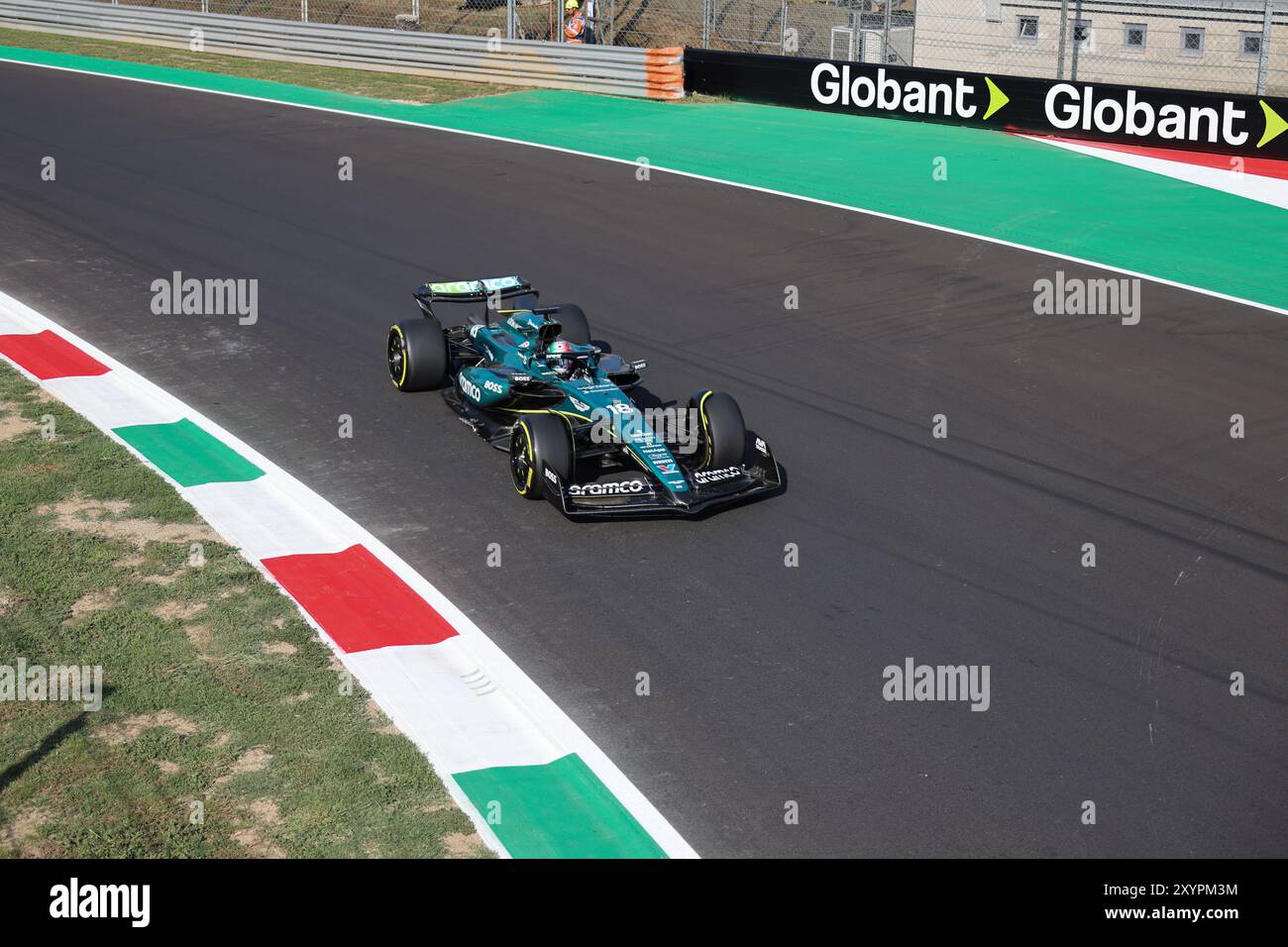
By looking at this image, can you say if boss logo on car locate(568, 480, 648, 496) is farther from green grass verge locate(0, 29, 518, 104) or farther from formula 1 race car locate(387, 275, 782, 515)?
green grass verge locate(0, 29, 518, 104)

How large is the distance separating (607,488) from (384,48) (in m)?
20.5

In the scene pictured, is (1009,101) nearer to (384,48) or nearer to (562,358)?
(384,48)

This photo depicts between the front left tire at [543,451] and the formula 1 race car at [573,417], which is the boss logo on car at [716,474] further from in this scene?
the front left tire at [543,451]

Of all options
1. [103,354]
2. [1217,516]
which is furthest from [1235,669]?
[103,354]

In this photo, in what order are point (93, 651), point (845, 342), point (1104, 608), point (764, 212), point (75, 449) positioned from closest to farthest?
point (93, 651) < point (1104, 608) < point (75, 449) < point (845, 342) < point (764, 212)

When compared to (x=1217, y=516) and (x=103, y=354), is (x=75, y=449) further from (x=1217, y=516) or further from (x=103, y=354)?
(x=1217, y=516)

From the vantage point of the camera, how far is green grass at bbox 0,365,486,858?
20.2 ft

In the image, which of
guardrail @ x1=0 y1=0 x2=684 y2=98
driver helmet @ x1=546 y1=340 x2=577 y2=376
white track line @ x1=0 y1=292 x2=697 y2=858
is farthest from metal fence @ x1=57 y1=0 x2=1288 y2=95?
white track line @ x1=0 y1=292 x2=697 y2=858

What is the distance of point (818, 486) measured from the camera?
10156 mm

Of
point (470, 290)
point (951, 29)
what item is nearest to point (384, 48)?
point (951, 29)

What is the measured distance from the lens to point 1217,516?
9742 mm

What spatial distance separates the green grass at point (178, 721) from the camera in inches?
243
